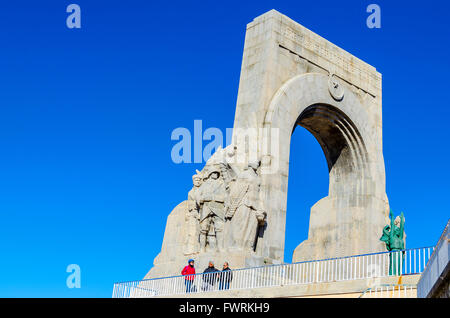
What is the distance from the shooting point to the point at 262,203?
58.9 feet

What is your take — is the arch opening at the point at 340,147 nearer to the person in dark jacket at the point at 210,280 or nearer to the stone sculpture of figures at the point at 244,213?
the stone sculpture of figures at the point at 244,213

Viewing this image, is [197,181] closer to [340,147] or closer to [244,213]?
[244,213]

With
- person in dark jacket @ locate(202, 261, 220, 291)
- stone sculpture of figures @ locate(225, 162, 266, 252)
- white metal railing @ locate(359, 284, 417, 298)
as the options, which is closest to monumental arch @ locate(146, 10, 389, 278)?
stone sculpture of figures @ locate(225, 162, 266, 252)

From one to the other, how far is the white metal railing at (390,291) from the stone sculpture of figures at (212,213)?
665 centimetres

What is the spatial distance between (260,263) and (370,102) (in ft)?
30.8

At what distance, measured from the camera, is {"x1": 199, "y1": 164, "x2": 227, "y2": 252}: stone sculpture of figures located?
1791 cm

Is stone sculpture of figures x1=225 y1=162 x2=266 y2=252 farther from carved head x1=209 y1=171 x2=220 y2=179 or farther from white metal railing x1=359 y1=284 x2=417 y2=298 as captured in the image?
white metal railing x1=359 y1=284 x2=417 y2=298

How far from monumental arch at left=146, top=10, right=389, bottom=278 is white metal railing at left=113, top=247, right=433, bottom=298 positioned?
1963 mm

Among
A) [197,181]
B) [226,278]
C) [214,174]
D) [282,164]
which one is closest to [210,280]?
[226,278]

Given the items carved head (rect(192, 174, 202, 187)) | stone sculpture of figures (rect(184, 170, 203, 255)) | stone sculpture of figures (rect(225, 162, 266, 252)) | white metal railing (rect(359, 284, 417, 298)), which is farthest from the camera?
carved head (rect(192, 174, 202, 187))
